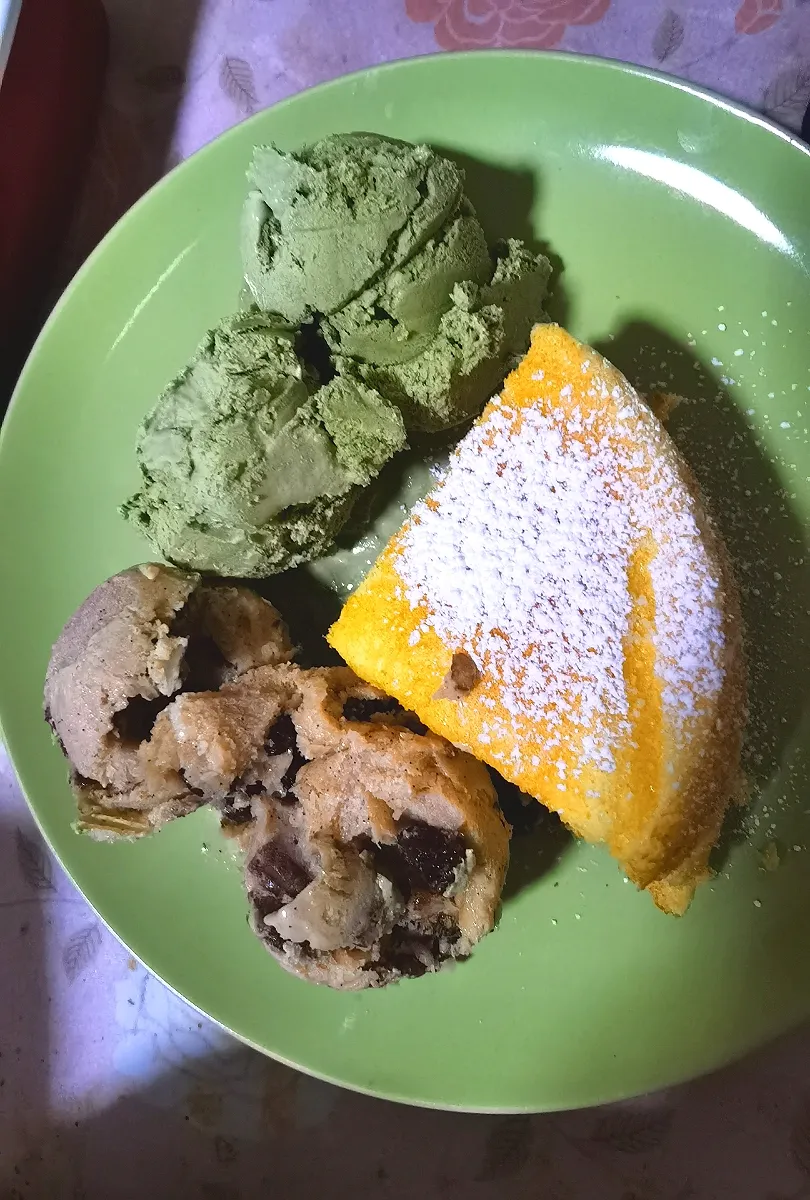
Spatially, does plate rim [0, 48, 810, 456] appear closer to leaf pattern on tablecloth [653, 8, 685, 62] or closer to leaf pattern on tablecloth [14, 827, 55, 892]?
leaf pattern on tablecloth [653, 8, 685, 62]

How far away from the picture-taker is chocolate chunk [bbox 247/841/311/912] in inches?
42.3

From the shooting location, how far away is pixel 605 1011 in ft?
4.09

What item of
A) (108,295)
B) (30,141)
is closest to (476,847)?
(108,295)

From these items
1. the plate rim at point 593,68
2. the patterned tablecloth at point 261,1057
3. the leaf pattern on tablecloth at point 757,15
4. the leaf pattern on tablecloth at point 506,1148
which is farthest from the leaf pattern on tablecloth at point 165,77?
the leaf pattern on tablecloth at point 506,1148

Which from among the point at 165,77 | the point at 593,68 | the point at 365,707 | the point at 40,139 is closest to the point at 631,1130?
the point at 365,707

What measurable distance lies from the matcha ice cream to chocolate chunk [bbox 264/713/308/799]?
1.64ft

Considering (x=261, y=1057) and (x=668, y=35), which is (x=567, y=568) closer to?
(x=668, y=35)

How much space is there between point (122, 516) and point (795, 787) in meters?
1.13

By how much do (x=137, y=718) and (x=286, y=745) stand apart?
22 cm

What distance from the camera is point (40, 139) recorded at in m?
1.52

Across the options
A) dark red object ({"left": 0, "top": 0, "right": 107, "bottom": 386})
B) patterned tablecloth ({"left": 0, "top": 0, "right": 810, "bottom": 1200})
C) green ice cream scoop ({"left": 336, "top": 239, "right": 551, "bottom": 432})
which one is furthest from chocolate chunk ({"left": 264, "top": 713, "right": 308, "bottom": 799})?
dark red object ({"left": 0, "top": 0, "right": 107, "bottom": 386})

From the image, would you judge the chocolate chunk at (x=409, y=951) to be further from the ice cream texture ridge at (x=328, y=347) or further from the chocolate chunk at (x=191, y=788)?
the ice cream texture ridge at (x=328, y=347)

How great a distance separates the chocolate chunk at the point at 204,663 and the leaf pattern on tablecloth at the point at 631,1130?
3.46ft

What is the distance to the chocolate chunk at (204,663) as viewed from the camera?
1213 mm
